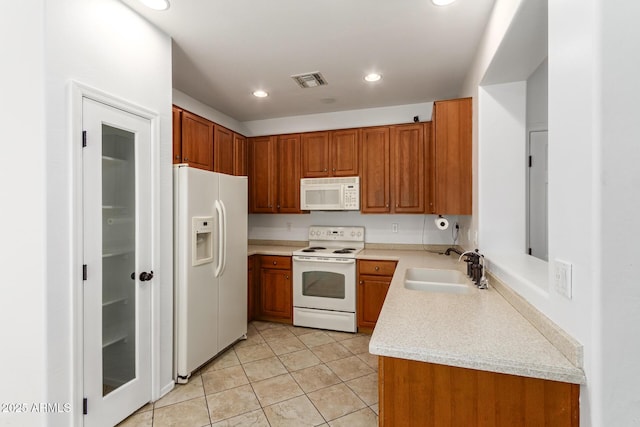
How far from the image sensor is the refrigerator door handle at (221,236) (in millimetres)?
2719

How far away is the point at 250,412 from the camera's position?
203 cm

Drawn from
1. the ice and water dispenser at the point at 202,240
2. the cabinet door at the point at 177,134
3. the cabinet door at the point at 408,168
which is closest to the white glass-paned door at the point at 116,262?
the ice and water dispenser at the point at 202,240

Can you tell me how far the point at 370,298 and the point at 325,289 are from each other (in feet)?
1.69

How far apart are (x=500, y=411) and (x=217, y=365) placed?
2318 millimetres

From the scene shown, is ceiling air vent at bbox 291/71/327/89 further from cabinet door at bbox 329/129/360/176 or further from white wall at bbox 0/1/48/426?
white wall at bbox 0/1/48/426

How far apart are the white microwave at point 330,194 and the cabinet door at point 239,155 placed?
79 centimetres

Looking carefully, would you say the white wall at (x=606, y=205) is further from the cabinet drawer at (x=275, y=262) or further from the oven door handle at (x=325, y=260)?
the cabinet drawer at (x=275, y=262)

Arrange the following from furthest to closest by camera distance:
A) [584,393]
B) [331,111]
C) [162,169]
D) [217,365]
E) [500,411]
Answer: [331,111] < [217,365] < [162,169] < [500,411] < [584,393]

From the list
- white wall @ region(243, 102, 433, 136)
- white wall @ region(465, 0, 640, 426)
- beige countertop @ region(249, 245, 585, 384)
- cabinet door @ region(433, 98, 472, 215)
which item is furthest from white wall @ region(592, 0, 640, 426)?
white wall @ region(243, 102, 433, 136)

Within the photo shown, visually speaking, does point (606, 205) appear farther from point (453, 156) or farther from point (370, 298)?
point (370, 298)

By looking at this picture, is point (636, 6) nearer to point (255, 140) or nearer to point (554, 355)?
point (554, 355)

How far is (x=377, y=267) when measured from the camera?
3262 mm

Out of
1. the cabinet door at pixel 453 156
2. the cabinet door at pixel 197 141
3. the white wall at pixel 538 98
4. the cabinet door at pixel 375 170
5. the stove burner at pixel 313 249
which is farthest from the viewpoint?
the stove burner at pixel 313 249

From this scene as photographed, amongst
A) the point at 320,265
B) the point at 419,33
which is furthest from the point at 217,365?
the point at 419,33
